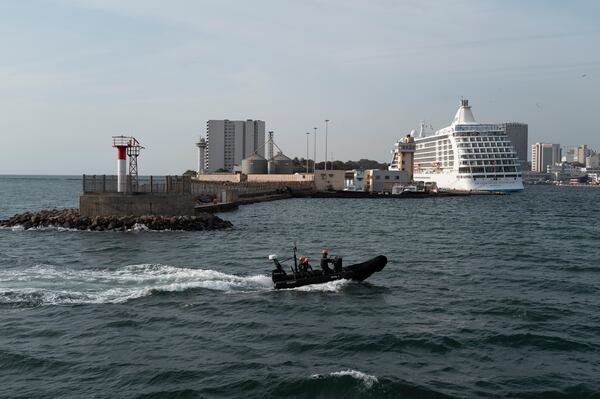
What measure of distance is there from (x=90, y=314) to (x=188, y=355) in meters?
5.33

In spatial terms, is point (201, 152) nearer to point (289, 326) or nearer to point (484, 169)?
point (484, 169)

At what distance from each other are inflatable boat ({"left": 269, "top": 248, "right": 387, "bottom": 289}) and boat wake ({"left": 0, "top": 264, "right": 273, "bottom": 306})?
904 millimetres

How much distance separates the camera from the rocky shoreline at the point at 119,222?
142ft

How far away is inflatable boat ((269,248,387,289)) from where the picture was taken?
73.5 ft

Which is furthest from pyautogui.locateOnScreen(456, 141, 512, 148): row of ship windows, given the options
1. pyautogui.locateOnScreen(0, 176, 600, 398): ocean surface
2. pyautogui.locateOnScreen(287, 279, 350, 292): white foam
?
A: pyautogui.locateOnScreen(287, 279, 350, 292): white foam

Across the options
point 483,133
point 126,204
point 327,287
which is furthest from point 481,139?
point 327,287

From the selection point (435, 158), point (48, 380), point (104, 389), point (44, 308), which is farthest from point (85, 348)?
point (435, 158)

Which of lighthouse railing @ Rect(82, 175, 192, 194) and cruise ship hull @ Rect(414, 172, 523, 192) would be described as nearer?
lighthouse railing @ Rect(82, 175, 192, 194)

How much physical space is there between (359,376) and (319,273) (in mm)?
9509

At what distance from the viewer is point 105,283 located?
2348 centimetres

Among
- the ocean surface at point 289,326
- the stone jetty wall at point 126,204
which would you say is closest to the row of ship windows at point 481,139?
the stone jetty wall at point 126,204

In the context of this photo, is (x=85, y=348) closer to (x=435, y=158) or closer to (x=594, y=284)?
(x=594, y=284)

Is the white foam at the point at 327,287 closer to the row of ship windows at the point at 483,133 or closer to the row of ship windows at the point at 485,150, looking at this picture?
the row of ship windows at the point at 485,150

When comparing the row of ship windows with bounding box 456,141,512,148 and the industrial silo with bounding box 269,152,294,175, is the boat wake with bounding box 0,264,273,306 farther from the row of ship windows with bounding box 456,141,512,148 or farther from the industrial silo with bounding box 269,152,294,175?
the industrial silo with bounding box 269,152,294,175
